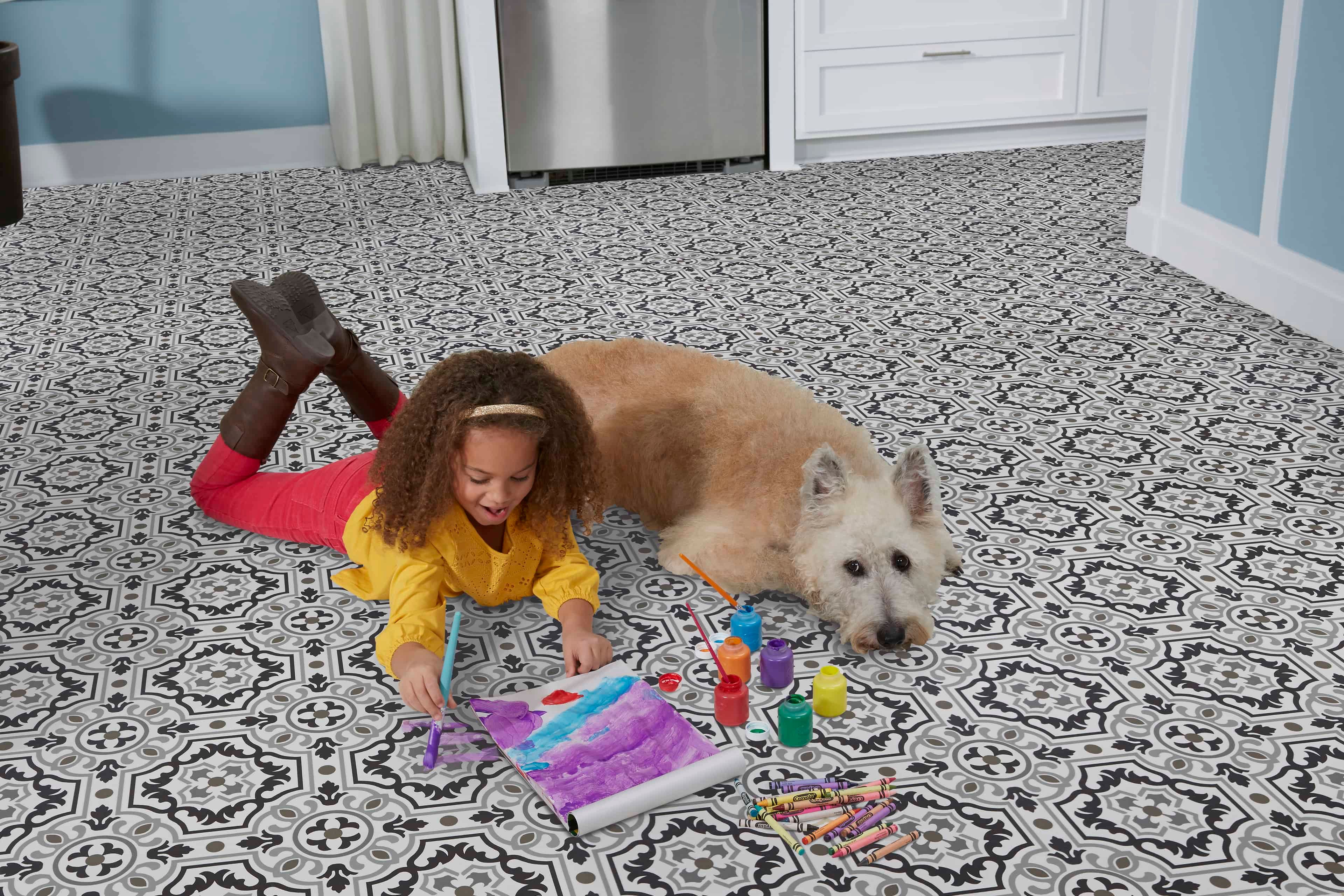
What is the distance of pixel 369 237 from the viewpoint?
4191 millimetres

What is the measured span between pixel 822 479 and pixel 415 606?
2.01 feet

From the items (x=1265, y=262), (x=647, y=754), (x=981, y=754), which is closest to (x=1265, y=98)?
(x=1265, y=262)

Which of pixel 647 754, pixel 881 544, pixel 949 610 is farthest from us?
pixel 949 610

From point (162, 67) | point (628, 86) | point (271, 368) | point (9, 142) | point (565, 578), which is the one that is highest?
point (162, 67)

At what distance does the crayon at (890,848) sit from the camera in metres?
1.38

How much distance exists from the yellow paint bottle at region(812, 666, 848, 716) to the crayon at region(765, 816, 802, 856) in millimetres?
229

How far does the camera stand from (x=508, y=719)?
1.62 m

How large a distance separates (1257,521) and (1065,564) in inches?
15.6

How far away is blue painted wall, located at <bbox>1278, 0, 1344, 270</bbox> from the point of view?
295cm

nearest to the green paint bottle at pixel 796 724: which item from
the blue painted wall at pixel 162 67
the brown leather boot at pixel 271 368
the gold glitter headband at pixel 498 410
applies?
the gold glitter headband at pixel 498 410

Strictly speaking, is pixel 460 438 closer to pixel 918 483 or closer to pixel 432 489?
pixel 432 489

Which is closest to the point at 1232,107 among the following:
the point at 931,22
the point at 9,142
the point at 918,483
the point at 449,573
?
the point at 931,22

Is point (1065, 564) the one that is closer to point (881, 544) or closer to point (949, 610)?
point (949, 610)

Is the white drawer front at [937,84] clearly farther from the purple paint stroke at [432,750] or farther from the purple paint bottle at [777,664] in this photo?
the purple paint stroke at [432,750]
